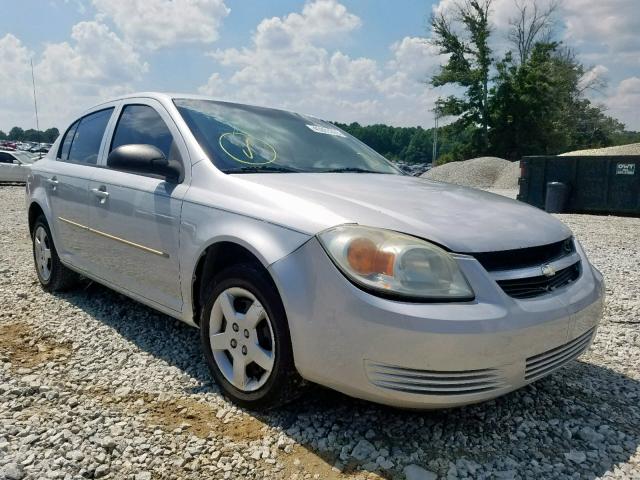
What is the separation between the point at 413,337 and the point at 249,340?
33.3 inches

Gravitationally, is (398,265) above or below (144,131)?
below

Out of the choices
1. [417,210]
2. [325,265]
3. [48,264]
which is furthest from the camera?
[48,264]

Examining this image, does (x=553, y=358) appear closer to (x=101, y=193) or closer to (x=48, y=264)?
(x=101, y=193)

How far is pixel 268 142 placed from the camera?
3.27 m

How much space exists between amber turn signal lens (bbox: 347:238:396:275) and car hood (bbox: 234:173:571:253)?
0.11 meters

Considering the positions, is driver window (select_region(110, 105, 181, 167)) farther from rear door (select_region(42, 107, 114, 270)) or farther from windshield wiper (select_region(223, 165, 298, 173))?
windshield wiper (select_region(223, 165, 298, 173))

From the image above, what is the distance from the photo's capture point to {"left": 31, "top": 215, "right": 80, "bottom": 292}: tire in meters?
4.49

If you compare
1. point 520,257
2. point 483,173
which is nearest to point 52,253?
point 520,257

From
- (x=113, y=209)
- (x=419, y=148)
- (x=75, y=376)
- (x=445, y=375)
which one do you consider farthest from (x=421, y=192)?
Result: (x=419, y=148)

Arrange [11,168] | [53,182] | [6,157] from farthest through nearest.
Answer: [6,157], [11,168], [53,182]

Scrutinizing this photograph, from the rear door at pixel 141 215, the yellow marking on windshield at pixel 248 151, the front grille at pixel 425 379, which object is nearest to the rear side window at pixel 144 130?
the rear door at pixel 141 215

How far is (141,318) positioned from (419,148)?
85.7 m

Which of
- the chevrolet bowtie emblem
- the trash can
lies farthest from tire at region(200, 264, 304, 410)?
the trash can

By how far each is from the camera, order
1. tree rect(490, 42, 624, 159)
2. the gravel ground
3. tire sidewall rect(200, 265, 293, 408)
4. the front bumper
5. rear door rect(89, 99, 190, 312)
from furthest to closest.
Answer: tree rect(490, 42, 624, 159) → rear door rect(89, 99, 190, 312) → tire sidewall rect(200, 265, 293, 408) → the gravel ground → the front bumper
